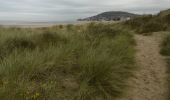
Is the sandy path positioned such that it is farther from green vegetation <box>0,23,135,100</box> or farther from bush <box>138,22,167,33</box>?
bush <box>138,22,167,33</box>

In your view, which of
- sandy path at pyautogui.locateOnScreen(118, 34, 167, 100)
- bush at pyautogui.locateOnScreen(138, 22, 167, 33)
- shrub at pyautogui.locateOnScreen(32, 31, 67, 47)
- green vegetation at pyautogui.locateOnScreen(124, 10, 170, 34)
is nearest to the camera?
sandy path at pyautogui.locateOnScreen(118, 34, 167, 100)

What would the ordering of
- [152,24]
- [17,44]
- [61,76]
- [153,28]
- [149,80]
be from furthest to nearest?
[152,24], [153,28], [17,44], [149,80], [61,76]

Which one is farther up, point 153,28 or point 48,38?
point 48,38

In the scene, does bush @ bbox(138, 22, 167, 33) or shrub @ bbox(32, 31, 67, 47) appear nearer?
shrub @ bbox(32, 31, 67, 47)

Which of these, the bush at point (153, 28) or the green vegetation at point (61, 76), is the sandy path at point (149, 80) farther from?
the bush at point (153, 28)

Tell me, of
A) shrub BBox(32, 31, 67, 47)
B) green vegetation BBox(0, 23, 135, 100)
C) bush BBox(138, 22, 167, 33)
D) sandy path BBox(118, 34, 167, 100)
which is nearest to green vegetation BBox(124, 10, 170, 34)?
bush BBox(138, 22, 167, 33)

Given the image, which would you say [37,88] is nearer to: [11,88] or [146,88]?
[11,88]

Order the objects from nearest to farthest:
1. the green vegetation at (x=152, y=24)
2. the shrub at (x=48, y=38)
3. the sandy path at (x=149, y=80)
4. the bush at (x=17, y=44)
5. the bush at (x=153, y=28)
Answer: the sandy path at (x=149, y=80) < the bush at (x=17, y=44) < the shrub at (x=48, y=38) < the bush at (x=153, y=28) < the green vegetation at (x=152, y=24)

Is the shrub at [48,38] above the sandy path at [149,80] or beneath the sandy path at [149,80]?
above

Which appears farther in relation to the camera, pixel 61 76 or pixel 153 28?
pixel 153 28

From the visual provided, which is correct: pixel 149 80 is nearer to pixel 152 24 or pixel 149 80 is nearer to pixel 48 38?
pixel 48 38

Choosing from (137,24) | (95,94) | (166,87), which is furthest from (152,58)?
(137,24)

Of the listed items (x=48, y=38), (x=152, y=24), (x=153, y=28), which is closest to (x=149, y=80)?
(x=48, y=38)

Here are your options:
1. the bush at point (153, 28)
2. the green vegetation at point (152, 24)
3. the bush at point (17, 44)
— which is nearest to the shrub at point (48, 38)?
the bush at point (17, 44)
